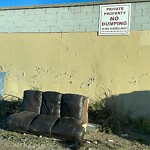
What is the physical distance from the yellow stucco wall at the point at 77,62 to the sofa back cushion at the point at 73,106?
1763 millimetres

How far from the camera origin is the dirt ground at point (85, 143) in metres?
6.34

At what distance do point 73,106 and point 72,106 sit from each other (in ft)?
0.09

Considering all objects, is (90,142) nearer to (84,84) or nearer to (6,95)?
(84,84)

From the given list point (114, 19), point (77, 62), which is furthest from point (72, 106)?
point (114, 19)

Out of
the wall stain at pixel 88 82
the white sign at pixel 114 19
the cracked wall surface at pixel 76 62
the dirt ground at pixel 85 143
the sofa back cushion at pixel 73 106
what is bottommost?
the dirt ground at pixel 85 143

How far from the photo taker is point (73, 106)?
7559mm

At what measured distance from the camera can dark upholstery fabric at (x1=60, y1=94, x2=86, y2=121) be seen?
24.6ft

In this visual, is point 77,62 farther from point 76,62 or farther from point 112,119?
point 112,119

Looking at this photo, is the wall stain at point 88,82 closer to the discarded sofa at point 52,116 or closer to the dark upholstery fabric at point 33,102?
the discarded sofa at point 52,116

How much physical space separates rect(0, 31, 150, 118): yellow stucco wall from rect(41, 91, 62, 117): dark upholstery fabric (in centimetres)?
180

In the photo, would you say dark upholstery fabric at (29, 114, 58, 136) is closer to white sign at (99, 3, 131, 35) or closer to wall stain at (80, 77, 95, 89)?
wall stain at (80, 77, 95, 89)

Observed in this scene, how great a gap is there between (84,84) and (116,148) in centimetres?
332

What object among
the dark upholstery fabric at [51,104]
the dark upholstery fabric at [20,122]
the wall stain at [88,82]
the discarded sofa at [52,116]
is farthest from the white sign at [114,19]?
the dark upholstery fabric at [20,122]

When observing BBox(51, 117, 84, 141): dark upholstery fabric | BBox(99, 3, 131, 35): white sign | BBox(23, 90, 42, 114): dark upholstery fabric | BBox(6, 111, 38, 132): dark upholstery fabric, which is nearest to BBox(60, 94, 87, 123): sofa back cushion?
BBox(51, 117, 84, 141): dark upholstery fabric
